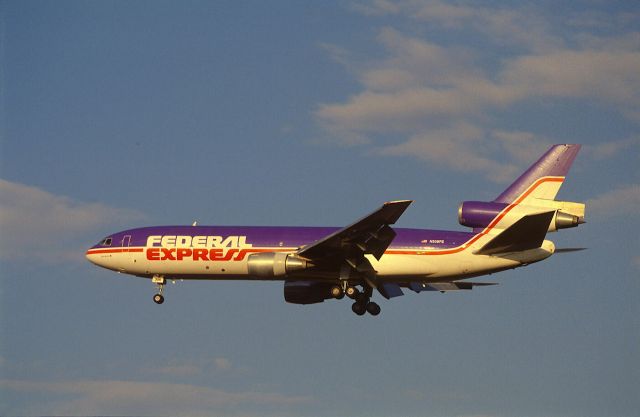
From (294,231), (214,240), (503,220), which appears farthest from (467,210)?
(214,240)

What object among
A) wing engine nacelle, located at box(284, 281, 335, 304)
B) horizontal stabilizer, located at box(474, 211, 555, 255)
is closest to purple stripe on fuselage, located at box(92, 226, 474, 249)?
horizontal stabilizer, located at box(474, 211, 555, 255)

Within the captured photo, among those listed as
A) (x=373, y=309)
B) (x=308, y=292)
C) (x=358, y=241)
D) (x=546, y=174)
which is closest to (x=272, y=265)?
(x=358, y=241)

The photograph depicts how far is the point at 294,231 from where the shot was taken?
55.7m

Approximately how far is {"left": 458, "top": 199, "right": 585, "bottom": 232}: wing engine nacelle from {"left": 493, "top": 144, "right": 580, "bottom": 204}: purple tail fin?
27.1 inches

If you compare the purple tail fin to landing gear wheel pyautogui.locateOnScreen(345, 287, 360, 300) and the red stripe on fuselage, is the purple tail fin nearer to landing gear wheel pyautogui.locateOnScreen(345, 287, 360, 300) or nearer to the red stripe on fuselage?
landing gear wheel pyautogui.locateOnScreen(345, 287, 360, 300)

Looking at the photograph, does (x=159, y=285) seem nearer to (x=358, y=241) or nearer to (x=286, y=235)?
(x=286, y=235)

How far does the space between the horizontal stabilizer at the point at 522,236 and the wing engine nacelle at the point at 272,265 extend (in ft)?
31.0

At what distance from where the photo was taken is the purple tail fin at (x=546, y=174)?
A: 54844mm

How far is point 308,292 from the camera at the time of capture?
5794 cm

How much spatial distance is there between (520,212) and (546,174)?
9.25 feet

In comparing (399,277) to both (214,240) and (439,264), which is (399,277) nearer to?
(439,264)

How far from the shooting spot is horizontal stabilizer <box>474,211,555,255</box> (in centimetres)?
4912

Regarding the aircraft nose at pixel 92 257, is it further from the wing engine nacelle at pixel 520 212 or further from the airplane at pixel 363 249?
the wing engine nacelle at pixel 520 212

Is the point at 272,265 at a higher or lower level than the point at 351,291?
higher
